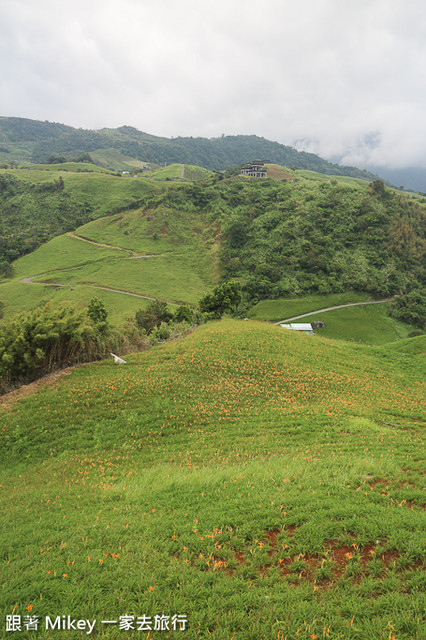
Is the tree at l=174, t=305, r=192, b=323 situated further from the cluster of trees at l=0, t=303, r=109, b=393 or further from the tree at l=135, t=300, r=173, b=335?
the cluster of trees at l=0, t=303, r=109, b=393

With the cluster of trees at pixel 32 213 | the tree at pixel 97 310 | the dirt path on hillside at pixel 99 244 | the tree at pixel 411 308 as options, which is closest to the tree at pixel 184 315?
the tree at pixel 97 310

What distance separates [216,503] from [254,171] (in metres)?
161

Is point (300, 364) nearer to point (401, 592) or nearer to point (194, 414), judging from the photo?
point (194, 414)

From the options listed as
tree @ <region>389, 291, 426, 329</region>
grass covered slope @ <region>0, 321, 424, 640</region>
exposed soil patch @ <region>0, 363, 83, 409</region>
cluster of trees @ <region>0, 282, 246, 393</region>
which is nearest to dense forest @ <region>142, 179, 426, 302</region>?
tree @ <region>389, 291, 426, 329</region>

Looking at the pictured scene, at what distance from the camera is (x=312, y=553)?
627cm

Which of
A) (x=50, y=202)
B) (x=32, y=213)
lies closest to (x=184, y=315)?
(x=32, y=213)

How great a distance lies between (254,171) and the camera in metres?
147

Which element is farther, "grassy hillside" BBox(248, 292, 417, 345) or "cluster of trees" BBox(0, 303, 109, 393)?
"grassy hillside" BBox(248, 292, 417, 345)

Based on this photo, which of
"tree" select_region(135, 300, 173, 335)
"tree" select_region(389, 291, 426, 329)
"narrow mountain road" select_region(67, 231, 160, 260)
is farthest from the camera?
"narrow mountain road" select_region(67, 231, 160, 260)

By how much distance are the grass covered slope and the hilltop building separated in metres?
147

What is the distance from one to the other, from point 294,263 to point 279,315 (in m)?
20.1

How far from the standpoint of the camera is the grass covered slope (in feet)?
16.6

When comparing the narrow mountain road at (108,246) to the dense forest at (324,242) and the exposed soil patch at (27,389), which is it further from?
the exposed soil patch at (27,389)

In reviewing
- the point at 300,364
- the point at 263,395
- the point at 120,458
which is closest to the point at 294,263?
the point at 300,364
